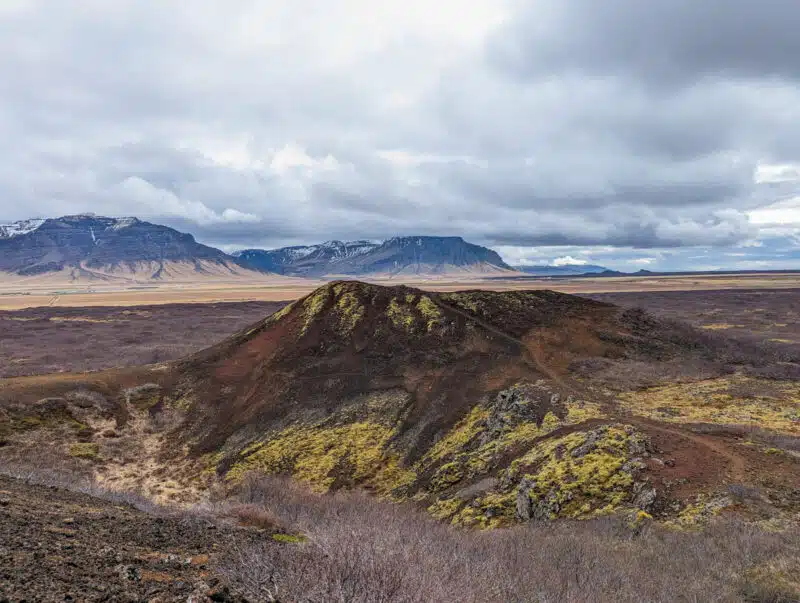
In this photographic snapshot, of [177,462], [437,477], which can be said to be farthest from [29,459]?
[437,477]

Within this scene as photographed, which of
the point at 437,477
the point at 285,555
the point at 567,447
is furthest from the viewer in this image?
the point at 437,477

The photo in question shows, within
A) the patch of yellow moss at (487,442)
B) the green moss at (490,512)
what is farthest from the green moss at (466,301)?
the green moss at (490,512)

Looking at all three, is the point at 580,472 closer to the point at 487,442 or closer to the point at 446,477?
the point at 446,477

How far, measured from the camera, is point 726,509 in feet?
46.0

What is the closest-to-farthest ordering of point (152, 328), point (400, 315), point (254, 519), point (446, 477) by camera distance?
point (254, 519), point (446, 477), point (400, 315), point (152, 328)

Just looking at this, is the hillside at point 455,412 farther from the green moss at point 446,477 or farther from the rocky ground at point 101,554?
the rocky ground at point 101,554

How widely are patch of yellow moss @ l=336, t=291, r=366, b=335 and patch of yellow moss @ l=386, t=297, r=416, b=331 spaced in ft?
8.89

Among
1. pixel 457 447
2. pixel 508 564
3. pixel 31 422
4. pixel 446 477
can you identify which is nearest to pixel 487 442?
pixel 457 447

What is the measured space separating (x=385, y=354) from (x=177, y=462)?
1628 cm

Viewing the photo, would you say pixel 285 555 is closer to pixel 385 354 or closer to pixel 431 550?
pixel 431 550

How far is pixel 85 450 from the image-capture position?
30.4 meters

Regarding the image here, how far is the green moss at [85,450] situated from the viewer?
29.8 meters

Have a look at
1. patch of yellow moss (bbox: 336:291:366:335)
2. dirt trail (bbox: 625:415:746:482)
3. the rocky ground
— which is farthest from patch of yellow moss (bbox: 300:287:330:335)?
the rocky ground

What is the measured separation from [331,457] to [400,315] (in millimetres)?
18101
